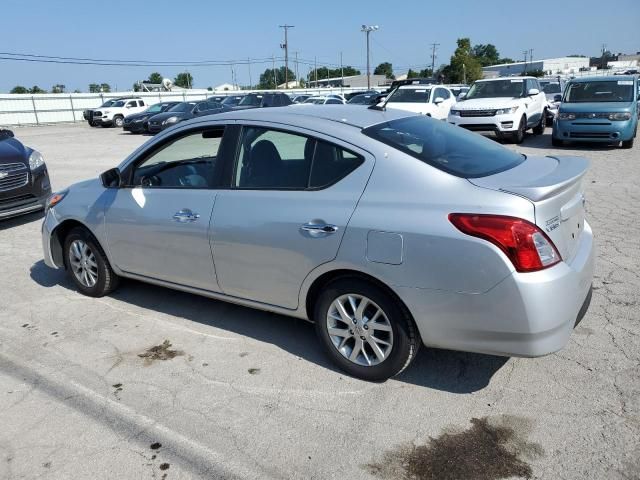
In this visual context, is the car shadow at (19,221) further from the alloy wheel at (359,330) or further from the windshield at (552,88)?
the windshield at (552,88)

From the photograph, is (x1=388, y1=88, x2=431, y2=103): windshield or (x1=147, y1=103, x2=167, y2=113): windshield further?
(x1=147, y1=103, x2=167, y2=113): windshield

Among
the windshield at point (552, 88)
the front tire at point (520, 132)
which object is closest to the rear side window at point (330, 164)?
the front tire at point (520, 132)

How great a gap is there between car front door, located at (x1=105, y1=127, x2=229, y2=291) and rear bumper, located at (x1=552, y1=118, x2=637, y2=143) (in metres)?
11.2

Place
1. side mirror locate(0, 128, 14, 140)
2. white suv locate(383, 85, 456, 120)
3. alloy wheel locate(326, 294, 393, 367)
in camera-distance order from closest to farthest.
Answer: alloy wheel locate(326, 294, 393, 367) < side mirror locate(0, 128, 14, 140) < white suv locate(383, 85, 456, 120)

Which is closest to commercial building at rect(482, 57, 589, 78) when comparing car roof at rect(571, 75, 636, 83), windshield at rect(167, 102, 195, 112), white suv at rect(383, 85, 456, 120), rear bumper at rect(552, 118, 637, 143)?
windshield at rect(167, 102, 195, 112)

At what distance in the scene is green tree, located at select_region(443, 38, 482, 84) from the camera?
77312 millimetres

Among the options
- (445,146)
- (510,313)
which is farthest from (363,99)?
(510,313)

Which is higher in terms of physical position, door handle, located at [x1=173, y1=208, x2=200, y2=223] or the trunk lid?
the trunk lid

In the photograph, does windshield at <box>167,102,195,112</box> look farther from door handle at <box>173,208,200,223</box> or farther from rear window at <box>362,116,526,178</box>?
rear window at <box>362,116,526,178</box>

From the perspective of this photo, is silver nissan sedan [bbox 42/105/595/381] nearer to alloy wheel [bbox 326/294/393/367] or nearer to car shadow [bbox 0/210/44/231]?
alloy wheel [bbox 326/294/393/367]

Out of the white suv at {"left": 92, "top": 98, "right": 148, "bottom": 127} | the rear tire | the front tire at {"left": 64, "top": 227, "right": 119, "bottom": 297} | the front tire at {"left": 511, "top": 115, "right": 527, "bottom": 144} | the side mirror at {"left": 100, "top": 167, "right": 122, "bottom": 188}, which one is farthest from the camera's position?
the white suv at {"left": 92, "top": 98, "right": 148, "bottom": 127}

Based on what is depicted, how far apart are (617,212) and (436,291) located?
17.3ft

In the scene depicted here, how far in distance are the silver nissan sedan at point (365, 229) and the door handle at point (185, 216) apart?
0.06 ft

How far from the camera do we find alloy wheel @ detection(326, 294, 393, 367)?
3188mm
